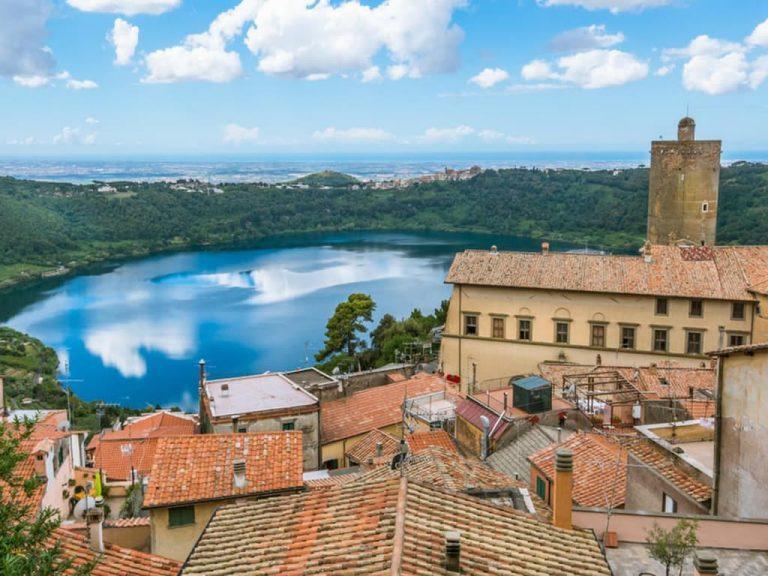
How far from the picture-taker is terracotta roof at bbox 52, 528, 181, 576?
24.6ft

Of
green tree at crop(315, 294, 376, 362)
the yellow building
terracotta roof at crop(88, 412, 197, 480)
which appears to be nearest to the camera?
terracotta roof at crop(88, 412, 197, 480)

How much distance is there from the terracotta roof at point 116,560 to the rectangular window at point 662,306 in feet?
56.1

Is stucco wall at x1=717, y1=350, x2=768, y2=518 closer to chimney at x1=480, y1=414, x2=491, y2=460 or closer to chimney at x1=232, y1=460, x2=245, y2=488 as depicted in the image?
chimney at x1=480, y1=414, x2=491, y2=460

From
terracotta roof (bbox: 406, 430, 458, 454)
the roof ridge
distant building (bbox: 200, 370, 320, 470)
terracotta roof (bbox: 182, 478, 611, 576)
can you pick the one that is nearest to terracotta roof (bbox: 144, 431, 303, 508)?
terracotta roof (bbox: 182, 478, 611, 576)

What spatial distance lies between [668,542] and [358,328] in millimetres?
36513

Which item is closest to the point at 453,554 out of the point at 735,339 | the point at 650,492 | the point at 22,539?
the point at 22,539

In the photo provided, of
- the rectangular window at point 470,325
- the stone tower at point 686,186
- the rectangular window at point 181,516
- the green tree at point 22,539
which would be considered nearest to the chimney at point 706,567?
the green tree at point 22,539

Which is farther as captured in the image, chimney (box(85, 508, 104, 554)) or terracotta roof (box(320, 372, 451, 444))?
terracotta roof (box(320, 372, 451, 444))

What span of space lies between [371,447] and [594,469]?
695cm

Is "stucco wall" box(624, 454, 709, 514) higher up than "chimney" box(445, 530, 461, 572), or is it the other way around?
"chimney" box(445, 530, 461, 572)

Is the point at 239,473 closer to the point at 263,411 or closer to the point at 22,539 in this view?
the point at 22,539

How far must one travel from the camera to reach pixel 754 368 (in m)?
8.11

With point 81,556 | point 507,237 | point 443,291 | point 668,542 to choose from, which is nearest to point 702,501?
point 668,542

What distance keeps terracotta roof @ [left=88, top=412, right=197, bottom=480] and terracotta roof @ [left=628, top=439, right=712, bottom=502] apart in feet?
38.3
